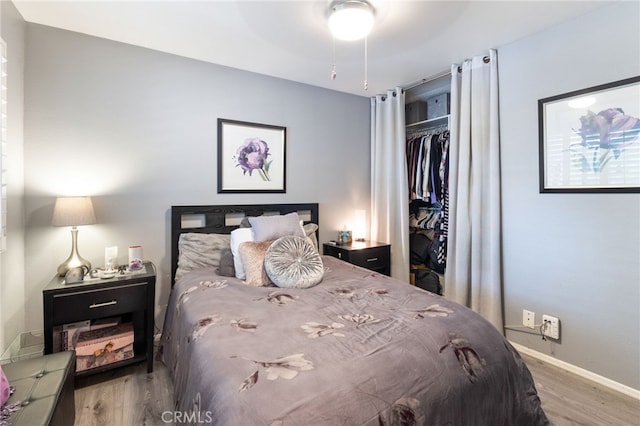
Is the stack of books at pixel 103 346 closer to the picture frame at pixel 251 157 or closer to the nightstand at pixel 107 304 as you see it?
the nightstand at pixel 107 304

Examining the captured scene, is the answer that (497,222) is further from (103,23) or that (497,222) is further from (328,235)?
(103,23)

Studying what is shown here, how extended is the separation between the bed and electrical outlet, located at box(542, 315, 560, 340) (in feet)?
3.46

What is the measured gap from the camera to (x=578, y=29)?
200 cm

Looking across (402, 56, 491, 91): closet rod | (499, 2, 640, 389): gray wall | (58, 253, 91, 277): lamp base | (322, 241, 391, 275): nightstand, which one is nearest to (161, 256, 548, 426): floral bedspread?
(58, 253, 91, 277): lamp base

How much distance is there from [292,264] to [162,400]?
110 cm

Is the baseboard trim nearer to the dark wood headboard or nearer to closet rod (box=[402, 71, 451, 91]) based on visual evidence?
the dark wood headboard

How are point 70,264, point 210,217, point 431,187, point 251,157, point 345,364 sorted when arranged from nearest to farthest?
1. point 345,364
2. point 70,264
3. point 210,217
4. point 251,157
5. point 431,187

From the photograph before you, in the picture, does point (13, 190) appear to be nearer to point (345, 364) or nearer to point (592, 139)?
point (345, 364)

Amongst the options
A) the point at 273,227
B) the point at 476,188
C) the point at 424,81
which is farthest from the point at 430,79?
the point at 273,227

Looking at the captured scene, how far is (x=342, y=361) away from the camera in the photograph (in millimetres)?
1039

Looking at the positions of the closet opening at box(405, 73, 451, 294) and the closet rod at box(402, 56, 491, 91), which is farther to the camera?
the closet opening at box(405, 73, 451, 294)

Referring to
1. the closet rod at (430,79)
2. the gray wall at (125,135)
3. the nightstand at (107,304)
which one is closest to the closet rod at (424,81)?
the closet rod at (430,79)

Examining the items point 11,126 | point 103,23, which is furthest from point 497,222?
point 11,126

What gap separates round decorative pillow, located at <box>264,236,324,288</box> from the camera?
1.91 m
